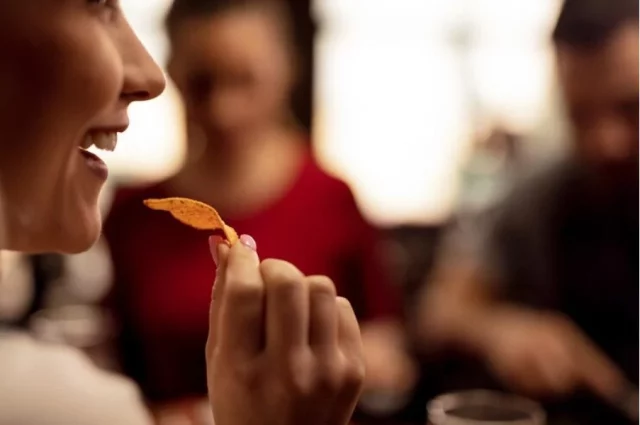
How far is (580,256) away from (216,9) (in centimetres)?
45

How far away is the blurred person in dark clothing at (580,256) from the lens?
Result: 0.80 m

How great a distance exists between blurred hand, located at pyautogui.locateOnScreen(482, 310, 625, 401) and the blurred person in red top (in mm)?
122

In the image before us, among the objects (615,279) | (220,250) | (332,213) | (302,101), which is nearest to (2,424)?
(220,250)

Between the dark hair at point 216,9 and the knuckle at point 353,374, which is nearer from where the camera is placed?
the knuckle at point 353,374

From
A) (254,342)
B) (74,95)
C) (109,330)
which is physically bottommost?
(109,330)

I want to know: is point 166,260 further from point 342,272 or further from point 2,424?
point 2,424

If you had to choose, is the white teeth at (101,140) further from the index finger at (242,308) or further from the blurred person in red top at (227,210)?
the blurred person in red top at (227,210)

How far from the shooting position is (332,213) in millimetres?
843

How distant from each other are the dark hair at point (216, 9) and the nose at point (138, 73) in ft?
0.73

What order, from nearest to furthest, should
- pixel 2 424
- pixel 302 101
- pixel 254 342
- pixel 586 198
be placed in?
pixel 254 342
pixel 2 424
pixel 586 198
pixel 302 101

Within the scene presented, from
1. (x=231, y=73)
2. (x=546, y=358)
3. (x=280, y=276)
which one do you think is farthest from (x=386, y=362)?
(x=280, y=276)

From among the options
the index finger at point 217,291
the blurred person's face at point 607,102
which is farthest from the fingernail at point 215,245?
the blurred person's face at point 607,102

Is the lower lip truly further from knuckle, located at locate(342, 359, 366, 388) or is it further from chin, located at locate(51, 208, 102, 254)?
knuckle, located at locate(342, 359, 366, 388)

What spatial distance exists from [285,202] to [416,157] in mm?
913
